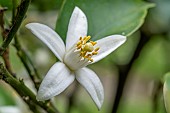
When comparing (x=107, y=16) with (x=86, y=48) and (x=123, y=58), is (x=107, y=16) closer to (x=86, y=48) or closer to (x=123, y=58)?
(x=86, y=48)

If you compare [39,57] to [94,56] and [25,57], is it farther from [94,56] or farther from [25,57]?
[94,56]

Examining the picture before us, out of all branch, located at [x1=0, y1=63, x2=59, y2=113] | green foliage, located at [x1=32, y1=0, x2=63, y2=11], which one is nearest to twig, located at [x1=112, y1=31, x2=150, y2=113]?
green foliage, located at [x1=32, y1=0, x2=63, y2=11]

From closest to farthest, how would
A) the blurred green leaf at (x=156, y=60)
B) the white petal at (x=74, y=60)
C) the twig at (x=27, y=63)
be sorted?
1. the white petal at (x=74, y=60)
2. the twig at (x=27, y=63)
3. the blurred green leaf at (x=156, y=60)

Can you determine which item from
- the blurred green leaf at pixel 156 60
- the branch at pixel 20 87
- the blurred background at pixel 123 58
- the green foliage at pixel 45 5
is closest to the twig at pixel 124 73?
the blurred background at pixel 123 58

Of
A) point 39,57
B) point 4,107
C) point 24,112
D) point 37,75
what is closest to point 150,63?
point 39,57

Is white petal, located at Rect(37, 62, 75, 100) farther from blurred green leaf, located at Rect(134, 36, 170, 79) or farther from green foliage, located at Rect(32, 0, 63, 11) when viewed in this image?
blurred green leaf, located at Rect(134, 36, 170, 79)

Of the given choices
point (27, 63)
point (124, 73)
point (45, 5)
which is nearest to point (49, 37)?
point (27, 63)

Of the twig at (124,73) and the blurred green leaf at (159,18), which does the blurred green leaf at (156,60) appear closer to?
the blurred green leaf at (159,18)
